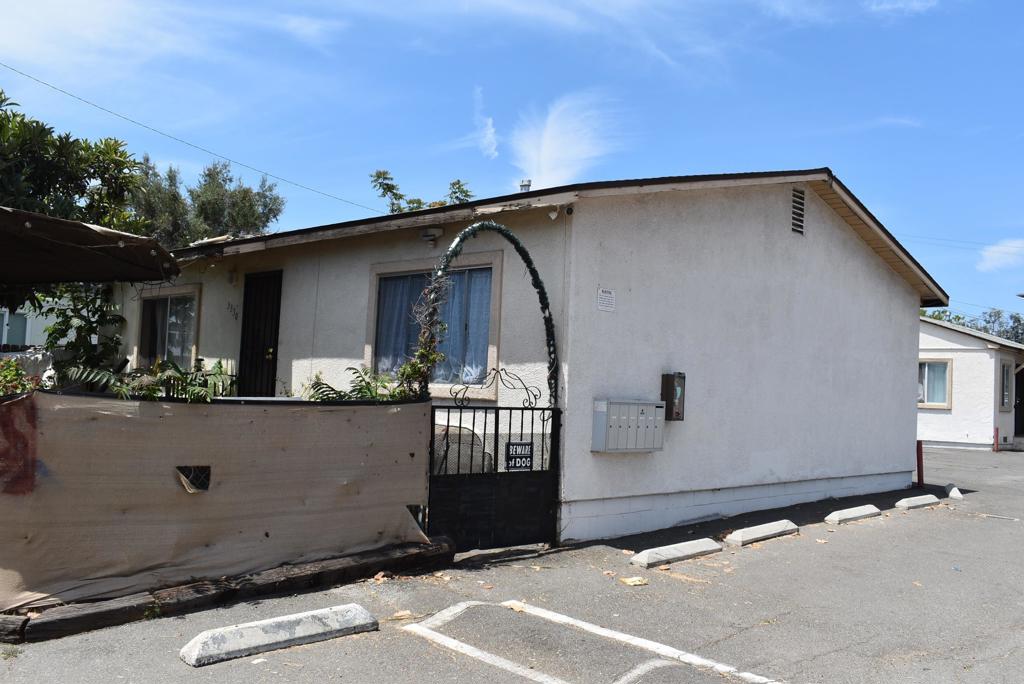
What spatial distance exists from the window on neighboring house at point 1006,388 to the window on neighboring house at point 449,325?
63.5 ft

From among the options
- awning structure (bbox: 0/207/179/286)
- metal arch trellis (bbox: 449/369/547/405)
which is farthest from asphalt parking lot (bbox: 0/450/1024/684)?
awning structure (bbox: 0/207/179/286)

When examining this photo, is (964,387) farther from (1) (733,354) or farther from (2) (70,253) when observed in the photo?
(2) (70,253)

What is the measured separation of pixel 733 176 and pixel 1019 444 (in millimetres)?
19548

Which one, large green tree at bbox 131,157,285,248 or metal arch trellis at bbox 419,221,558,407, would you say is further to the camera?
large green tree at bbox 131,157,285,248

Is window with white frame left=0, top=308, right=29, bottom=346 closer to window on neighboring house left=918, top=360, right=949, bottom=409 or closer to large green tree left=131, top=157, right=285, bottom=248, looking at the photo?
large green tree left=131, top=157, right=285, bottom=248

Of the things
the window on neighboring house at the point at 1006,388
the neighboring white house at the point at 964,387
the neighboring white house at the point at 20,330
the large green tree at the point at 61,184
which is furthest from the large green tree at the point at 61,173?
the window on neighboring house at the point at 1006,388

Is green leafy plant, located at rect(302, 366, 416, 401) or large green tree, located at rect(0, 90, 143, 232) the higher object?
large green tree, located at rect(0, 90, 143, 232)

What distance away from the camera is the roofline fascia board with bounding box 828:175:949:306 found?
11195mm

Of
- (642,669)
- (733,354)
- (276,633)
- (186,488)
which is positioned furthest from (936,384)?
(276,633)

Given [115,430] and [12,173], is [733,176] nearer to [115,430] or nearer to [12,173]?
[115,430]

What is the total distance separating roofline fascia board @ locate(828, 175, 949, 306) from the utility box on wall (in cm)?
454

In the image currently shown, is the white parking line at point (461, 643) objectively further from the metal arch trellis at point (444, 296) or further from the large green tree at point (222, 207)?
the large green tree at point (222, 207)

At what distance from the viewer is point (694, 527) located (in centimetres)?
918

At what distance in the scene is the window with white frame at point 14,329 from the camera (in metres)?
23.9
